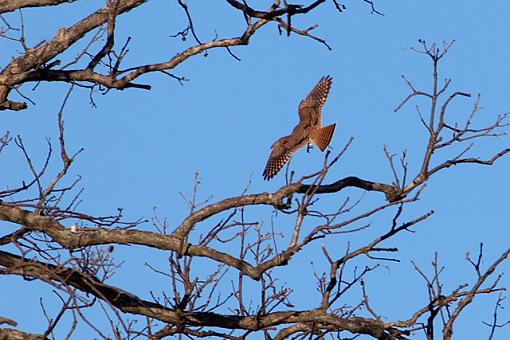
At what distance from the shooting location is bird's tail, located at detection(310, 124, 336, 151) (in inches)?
346

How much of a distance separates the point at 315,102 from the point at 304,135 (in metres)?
0.91

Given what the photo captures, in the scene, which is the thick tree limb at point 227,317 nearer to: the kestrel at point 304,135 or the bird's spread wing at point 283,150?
the kestrel at point 304,135

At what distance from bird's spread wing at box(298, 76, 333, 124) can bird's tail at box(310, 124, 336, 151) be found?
0.67 metres

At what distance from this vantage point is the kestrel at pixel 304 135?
8994 mm

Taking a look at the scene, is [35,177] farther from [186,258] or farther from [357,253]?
[357,253]

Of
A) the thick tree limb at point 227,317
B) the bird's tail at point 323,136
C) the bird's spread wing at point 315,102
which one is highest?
the bird's spread wing at point 315,102

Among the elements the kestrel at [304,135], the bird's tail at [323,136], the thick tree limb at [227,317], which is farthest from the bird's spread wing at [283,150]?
the thick tree limb at [227,317]

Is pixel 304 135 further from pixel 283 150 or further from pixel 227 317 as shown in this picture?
pixel 227 317

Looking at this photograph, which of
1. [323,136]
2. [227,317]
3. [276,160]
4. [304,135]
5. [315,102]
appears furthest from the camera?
[315,102]

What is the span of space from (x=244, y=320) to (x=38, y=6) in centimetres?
268

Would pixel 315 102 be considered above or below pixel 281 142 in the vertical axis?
above

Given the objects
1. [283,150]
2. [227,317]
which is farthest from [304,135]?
[227,317]

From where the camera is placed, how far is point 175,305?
7.00 metres

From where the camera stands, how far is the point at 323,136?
29.2 ft
